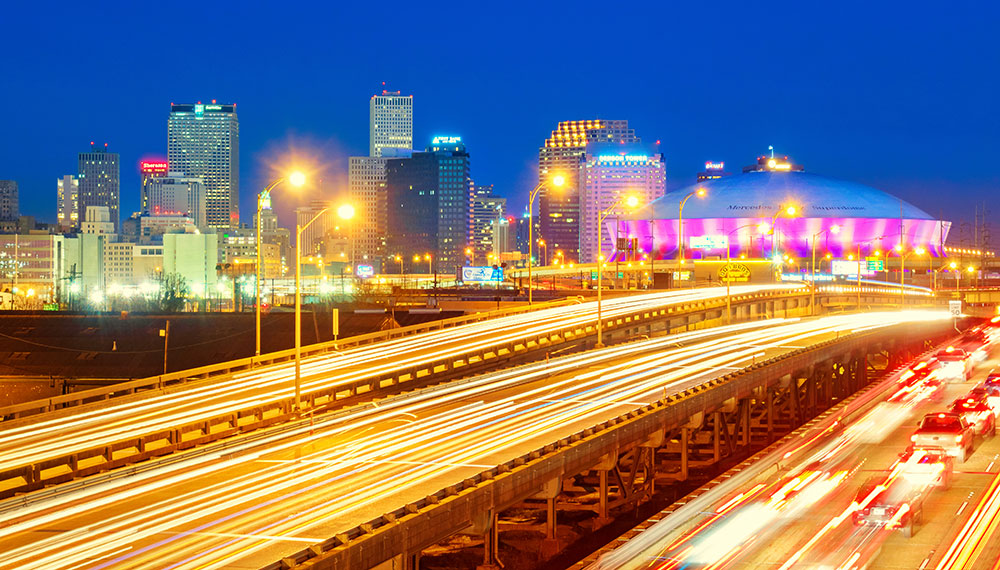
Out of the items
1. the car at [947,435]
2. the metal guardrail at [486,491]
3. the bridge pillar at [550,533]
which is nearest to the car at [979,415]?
the car at [947,435]

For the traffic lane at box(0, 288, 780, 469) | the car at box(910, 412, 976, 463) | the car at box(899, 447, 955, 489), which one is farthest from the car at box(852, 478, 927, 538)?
the traffic lane at box(0, 288, 780, 469)

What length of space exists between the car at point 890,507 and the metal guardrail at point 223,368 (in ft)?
75.6

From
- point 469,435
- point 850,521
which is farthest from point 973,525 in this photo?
point 469,435

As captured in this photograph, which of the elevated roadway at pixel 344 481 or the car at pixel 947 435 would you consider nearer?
the elevated roadway at pixel 344 481

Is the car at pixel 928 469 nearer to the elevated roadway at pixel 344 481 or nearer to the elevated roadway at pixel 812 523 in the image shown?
the elevated roadway at pixel 812 523

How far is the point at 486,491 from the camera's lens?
2592cm

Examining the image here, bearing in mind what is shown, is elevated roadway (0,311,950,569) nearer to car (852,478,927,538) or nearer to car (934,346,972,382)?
car (852,478,927,538)

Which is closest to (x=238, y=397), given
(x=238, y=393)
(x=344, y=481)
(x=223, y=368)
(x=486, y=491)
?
(x=238, y=393)

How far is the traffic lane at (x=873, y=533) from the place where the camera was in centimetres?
2417

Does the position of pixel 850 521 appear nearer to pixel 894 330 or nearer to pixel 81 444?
pixel 81 444

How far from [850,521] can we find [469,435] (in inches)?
440

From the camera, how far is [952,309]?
10556 centimetres

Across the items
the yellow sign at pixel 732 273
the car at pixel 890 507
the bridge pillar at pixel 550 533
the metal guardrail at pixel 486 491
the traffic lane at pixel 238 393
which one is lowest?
the bridge pillar at pixel 550 533

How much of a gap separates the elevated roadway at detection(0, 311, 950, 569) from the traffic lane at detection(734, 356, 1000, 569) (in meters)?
6.38
